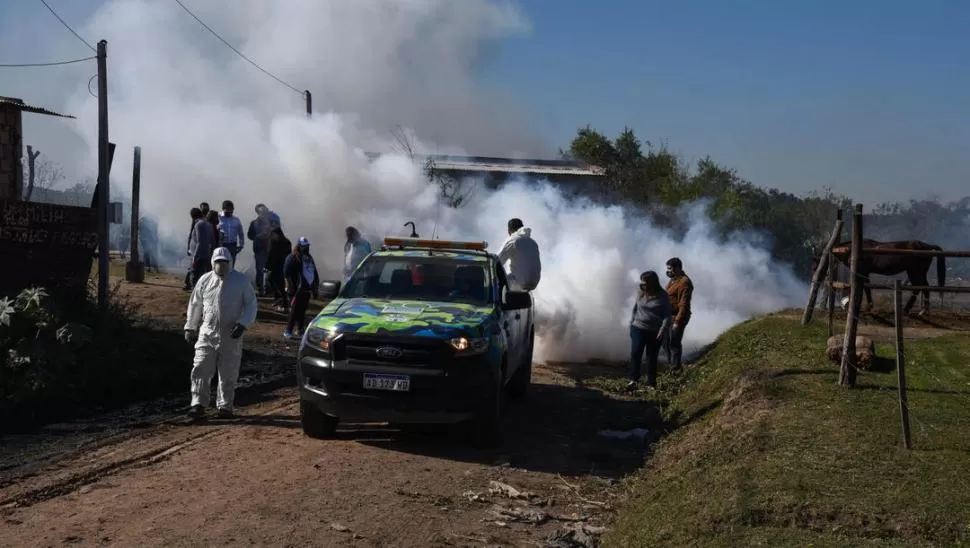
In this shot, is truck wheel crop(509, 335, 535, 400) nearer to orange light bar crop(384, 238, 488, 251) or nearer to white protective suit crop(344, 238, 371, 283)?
orange light bar crop(384, 238, 488, 251)

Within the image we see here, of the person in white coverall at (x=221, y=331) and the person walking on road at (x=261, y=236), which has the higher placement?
the person walking on road at (x=261, y=236)

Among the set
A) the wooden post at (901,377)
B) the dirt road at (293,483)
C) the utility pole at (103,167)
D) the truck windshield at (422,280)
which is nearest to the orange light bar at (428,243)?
the truck windshield at (422,280)

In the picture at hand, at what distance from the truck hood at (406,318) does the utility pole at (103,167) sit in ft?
23.2

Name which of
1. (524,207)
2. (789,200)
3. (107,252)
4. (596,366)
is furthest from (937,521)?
(789,200)

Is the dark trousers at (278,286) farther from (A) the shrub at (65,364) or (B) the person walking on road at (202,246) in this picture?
(A) the shrub at (65,364)

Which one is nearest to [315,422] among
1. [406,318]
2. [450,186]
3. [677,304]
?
[406,318]

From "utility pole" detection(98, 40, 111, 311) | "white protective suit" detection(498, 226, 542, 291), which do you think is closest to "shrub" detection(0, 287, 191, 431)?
"utility pole" detection(98, 40, 111, 311)

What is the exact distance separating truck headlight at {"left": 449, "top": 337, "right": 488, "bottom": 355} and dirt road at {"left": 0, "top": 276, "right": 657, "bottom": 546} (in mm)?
992

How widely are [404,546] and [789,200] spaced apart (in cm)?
6838

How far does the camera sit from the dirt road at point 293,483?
268 inches

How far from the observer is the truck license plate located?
930 cm

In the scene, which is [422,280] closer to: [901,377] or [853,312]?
[853,312]

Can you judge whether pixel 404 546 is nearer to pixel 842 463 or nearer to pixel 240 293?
pixel 842 463

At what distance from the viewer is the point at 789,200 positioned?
71250 millimetres
